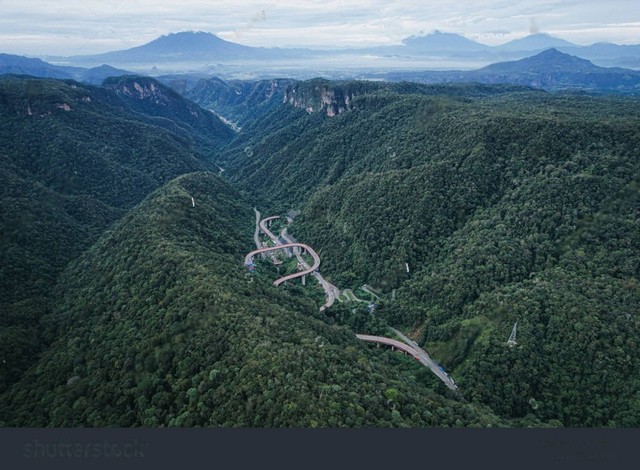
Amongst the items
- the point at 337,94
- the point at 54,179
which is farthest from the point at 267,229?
the point at 337,94

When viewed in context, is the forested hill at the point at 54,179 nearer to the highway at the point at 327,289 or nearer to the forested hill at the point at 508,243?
the highway at the point at 327,289

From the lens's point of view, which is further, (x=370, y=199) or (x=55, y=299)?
(x=370, y=199)

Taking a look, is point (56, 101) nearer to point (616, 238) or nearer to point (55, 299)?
point (55, 299)

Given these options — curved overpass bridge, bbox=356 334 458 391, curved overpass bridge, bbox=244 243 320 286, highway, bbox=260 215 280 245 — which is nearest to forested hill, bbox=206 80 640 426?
curved overpass bridge, bbox=356 334 458 391

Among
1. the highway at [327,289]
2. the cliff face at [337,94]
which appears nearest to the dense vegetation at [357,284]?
the highway at [327,289]

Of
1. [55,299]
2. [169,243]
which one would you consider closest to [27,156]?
[55,299]

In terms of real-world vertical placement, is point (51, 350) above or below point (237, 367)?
below

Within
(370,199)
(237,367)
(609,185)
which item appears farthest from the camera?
(370,199)
